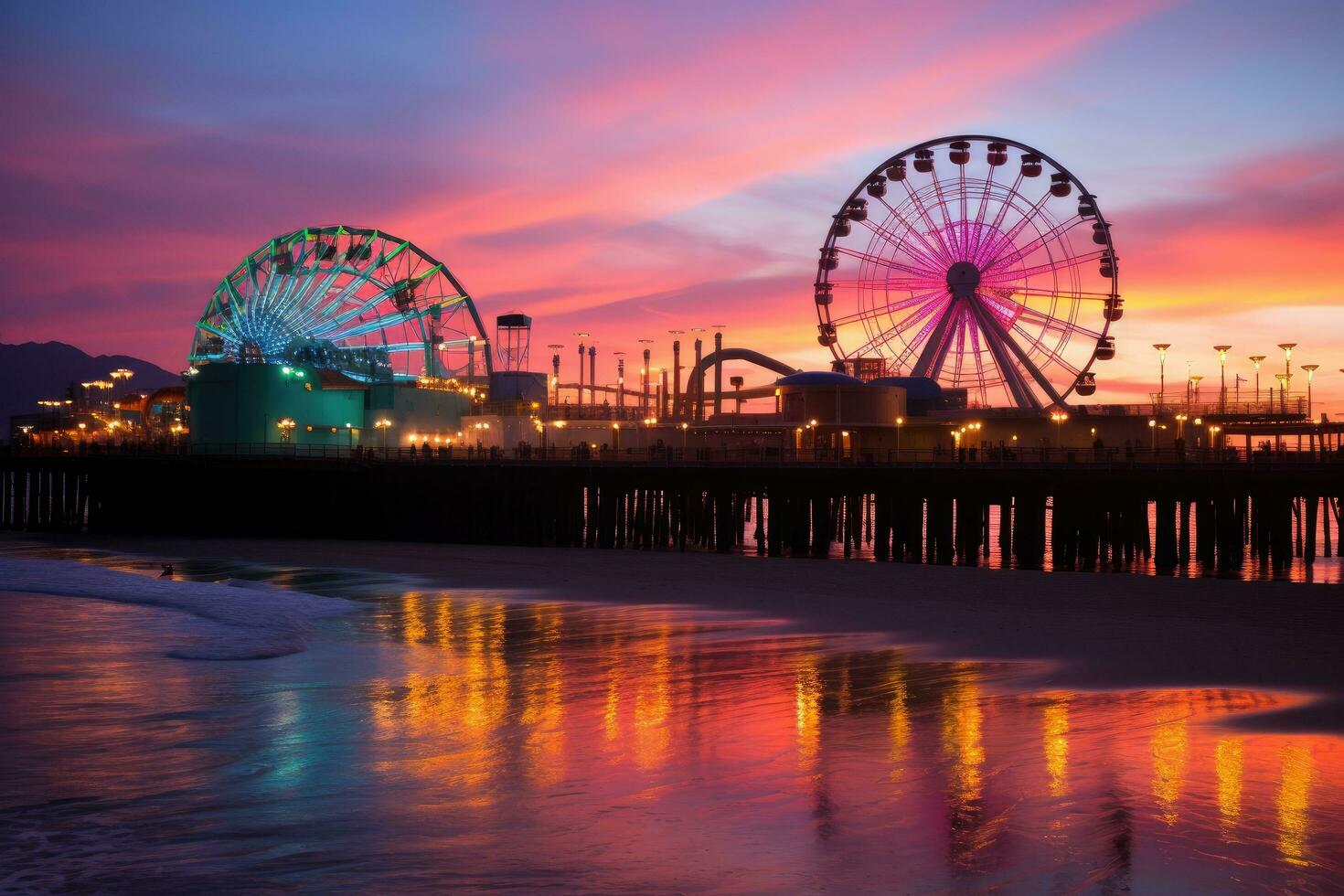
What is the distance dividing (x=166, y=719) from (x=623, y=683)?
6941mm

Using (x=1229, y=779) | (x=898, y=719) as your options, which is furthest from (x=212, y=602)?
(x=1229, y=779)

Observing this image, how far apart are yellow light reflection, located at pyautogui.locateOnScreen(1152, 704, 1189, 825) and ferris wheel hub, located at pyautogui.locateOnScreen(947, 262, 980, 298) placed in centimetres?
4919

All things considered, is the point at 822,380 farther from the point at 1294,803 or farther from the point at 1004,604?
the point at 1294,803

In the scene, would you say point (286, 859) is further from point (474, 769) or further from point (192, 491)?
point (192, 491)

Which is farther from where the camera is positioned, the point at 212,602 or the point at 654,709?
the point at 212,602

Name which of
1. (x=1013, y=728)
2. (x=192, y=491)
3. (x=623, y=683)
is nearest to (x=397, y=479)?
(x=192, y=491)

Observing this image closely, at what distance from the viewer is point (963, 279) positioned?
216 feet

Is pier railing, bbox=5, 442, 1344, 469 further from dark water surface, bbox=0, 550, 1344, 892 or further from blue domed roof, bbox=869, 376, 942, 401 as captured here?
dark water surface, bbox=0, 550, 1344, 892

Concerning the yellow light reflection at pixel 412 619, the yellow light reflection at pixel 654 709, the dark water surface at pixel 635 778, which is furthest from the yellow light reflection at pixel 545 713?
the yellow light reflection at pixel 412 619

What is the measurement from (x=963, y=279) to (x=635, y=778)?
181 ft

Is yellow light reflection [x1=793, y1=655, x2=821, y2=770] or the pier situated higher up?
the pier

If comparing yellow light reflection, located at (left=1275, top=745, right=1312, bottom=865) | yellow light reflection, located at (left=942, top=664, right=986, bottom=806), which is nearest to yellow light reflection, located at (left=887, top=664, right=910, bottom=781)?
yellow light reflection, located at (left=942, top=664, right=986, bottom=806)

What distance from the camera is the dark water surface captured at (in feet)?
36.7

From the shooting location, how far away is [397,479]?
61938 mm
